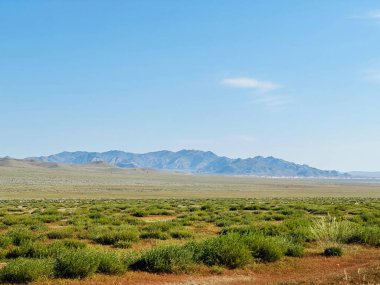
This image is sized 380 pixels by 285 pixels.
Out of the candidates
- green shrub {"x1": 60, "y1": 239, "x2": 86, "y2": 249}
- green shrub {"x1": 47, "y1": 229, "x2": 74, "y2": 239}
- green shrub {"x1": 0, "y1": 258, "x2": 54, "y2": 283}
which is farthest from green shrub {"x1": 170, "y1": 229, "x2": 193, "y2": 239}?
green shrub {"x1": 0, "y1": 258, "x2": 54, "y2": 283}

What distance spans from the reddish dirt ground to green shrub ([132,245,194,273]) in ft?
1.03

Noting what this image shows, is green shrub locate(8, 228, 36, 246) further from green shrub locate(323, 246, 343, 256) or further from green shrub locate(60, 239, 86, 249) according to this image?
green shrub locate(323, 246, 343, 256)

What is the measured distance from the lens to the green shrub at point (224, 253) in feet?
43.9

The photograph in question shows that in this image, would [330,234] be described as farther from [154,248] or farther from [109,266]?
[109,266]

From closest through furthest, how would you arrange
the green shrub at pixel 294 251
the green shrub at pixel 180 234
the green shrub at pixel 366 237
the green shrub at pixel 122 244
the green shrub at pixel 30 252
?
1. the green shrub at pixel 30 252
2. the green shrub at pixel 294 251
3. the green shrub at pixel 122 244
4. the green shrub at pixel 366 237
5. the green shrub at pixel 180 234

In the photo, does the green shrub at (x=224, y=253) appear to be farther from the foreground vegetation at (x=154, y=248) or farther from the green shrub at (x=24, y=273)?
the green shrub at (x=24, y=273)

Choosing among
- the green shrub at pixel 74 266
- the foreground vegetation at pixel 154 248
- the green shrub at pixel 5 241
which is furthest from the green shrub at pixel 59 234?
the green shrub at pixel 74 266

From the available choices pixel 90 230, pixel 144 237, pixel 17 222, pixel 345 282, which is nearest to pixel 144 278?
pixel 345 282

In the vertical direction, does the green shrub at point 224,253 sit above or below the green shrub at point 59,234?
above

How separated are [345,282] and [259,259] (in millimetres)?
4145

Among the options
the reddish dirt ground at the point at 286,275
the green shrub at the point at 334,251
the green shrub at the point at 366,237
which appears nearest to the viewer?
the reddish dirt ground at the point at 286,275

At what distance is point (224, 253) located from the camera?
13.5 meters

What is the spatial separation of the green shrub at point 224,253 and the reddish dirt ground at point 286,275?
38cm

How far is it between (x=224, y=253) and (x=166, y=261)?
200 centimetres
